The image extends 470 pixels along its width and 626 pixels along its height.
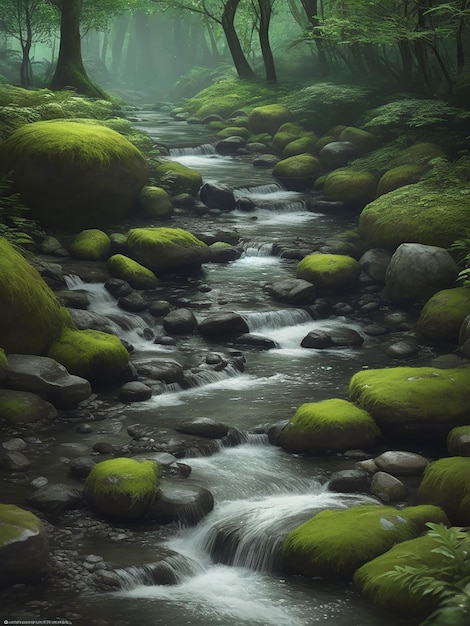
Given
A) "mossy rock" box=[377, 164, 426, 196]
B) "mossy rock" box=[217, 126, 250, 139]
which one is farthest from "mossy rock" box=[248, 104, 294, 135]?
"mossy rock" box=[377, 164, 426, 196]

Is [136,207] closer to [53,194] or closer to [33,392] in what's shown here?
[53,194]

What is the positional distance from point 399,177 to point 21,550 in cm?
1397

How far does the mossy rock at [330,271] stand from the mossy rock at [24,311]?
5.20 m

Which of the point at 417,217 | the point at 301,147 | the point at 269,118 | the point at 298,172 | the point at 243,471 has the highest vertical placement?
the point at 269,118

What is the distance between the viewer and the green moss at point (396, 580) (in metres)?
6.31

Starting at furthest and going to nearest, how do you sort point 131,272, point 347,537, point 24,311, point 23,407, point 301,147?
point 301,147 < point 131,272 < point 24,311 < point 23,407 < point 347,537

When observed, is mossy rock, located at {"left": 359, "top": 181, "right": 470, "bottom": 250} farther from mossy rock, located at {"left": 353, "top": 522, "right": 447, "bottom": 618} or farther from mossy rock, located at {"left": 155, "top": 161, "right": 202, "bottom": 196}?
mossy rock, located at {"left": 353, "top": 522, "right": 447, "bottom": 618}

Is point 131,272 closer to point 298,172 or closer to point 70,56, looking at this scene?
point 298,172

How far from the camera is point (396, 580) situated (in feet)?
20.7

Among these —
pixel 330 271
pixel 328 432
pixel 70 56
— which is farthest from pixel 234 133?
pixel 328 432

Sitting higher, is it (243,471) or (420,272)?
(420,272)

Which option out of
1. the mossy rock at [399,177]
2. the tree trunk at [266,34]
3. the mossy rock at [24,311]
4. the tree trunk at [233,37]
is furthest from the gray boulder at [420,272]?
the tree trunk at [233,37]

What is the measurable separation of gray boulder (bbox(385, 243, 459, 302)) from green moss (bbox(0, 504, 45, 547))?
9.10 metres

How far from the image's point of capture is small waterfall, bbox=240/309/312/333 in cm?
1387
